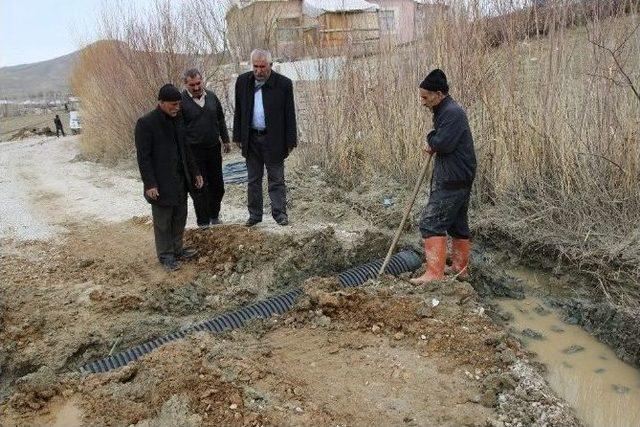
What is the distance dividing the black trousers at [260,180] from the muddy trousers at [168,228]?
769 mm

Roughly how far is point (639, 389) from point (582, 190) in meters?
1.76

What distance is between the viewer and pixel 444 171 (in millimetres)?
3596

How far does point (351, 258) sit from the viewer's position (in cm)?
431

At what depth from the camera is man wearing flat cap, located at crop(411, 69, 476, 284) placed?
3453 mm

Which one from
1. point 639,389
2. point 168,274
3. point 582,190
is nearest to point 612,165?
point 582,190

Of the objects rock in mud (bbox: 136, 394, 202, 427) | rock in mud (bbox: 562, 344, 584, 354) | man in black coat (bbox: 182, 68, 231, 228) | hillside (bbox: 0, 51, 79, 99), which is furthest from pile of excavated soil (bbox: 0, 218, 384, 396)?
hillside (bbox: 0, 51, 79, 99)

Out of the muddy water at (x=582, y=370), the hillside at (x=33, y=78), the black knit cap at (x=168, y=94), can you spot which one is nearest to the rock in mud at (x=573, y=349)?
the muddy water at (x=582, y=370)

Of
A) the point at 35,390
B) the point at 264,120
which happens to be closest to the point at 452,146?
the point at 264,120

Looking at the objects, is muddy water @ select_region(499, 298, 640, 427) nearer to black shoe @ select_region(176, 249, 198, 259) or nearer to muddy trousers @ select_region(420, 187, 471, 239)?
muddy trousers @ select_region(420, 187, 471, 239)

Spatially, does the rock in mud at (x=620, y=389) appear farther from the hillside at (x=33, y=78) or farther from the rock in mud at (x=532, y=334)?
the hillside at (x=33, y=78)

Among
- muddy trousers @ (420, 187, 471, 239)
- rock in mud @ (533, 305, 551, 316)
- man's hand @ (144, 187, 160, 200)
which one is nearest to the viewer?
muddy trousers @ (420, 187, 471, 239)

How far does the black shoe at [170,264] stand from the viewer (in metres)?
4.34

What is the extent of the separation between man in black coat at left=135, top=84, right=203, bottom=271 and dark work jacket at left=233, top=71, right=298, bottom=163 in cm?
64

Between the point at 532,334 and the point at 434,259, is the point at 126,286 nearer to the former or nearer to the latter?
the point at 434,259
